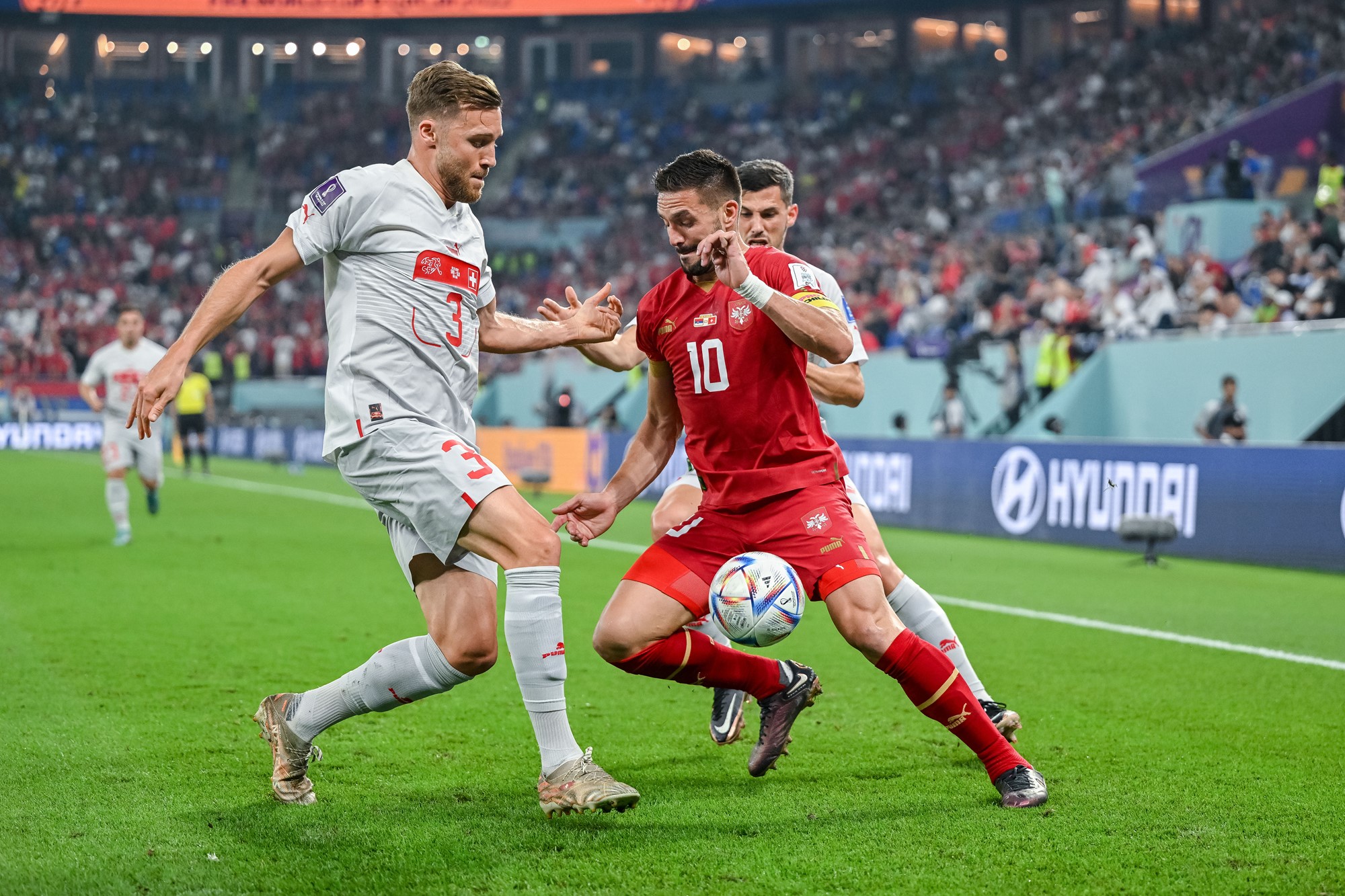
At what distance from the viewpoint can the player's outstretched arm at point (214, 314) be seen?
159 inches

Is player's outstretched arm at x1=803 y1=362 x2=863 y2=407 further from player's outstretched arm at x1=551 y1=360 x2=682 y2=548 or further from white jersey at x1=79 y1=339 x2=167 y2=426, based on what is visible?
white jersey at x1=79 y1=339 x2=167 y2=426

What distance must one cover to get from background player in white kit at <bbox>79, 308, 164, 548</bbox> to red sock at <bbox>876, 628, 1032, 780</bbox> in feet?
34.3

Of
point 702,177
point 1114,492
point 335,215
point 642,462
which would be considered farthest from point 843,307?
point 1114,492

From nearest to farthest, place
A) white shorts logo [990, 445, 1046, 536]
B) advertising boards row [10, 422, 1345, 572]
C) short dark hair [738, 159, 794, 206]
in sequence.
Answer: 1. short dark hair [738, 159, 794, 206]
2. advertising boards row [10, 422, 1345, 572]
3. white shorts logo [990, 445, 1046, 536]

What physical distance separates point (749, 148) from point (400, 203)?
121 ft

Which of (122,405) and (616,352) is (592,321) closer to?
(616,352)

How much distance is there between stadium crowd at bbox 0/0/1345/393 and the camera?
2136 centimetres

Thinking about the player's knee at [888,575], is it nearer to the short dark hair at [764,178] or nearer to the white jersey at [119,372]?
the short dark hair at [764,178]

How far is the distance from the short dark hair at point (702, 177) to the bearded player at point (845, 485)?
269 millimetres

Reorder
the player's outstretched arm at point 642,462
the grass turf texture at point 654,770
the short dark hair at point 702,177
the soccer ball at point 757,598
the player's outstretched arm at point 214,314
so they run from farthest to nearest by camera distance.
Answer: the player's outstretched arm at point 642,462 < the soccer ball at point 757,598 < the short dark hair at point 702,177 < the player's outstretched arm at point 214,314 < the grass turf texture at point 654,770

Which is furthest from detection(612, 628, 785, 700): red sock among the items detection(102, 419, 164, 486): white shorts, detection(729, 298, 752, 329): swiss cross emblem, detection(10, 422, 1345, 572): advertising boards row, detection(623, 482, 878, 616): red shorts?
detection(102, 419, 164, 486): white shorts

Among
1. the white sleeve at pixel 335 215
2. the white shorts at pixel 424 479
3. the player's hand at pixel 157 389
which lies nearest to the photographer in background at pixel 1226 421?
the white shorts at pixel 424 479

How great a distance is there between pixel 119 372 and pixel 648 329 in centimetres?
1059

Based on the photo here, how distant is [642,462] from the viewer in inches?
205
